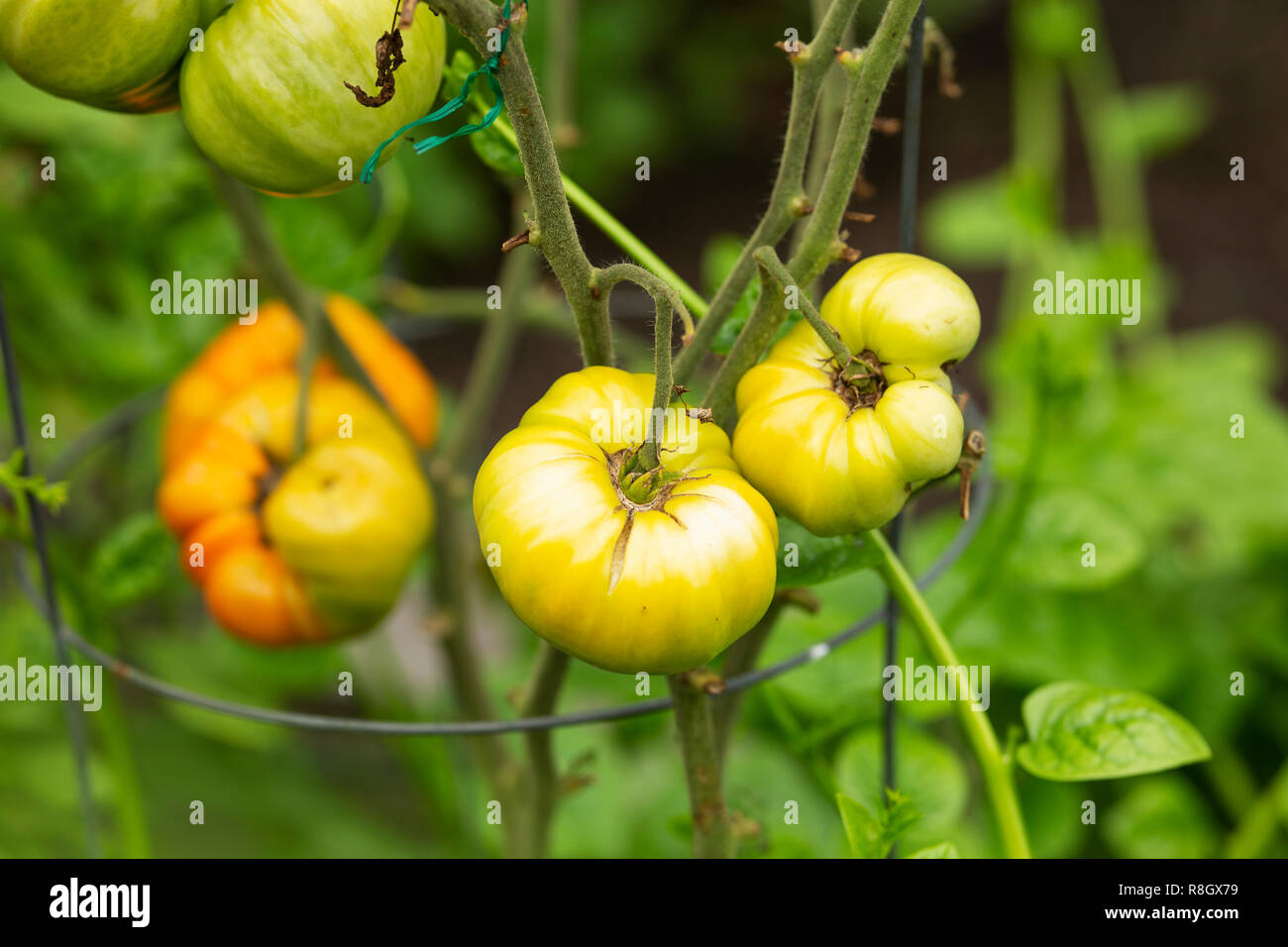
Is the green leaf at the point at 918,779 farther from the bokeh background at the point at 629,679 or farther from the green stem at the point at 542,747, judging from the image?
the green stem at the point at 542,747

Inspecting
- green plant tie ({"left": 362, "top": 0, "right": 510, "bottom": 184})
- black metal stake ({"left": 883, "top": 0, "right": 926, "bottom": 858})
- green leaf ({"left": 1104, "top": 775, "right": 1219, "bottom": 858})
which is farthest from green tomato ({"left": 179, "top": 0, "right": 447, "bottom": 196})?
green leaf ({"left": 1104, "top": 775, "right": 1219, "bottom": 858})

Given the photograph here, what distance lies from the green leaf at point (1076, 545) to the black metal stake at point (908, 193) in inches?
7.0

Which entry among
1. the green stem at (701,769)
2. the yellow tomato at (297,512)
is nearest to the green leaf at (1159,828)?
the green stem at (701,769)

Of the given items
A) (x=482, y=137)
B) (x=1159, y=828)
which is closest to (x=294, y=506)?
(x=482, y=137)

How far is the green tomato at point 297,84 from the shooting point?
0.42 m

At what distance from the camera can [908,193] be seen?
544mm

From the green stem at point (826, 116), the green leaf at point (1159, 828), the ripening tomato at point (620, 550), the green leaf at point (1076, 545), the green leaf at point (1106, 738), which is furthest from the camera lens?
the green leaf at point (1159, 828)

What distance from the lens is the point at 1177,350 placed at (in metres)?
1.58

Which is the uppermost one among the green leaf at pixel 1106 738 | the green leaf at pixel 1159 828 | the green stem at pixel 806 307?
the green stem at pixel 806 307

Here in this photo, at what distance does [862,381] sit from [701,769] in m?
0.21

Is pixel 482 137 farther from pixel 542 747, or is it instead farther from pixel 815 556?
pixel 542 747

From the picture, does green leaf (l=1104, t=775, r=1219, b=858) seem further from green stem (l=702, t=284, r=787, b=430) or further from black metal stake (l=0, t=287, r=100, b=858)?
black metal stake (l=0, t=287, r=100, b=858)
